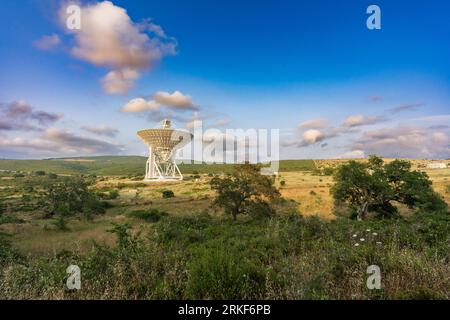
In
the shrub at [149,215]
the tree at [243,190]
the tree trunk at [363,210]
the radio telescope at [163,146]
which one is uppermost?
the radio telescope at [163,146]

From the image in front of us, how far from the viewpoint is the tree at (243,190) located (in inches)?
952

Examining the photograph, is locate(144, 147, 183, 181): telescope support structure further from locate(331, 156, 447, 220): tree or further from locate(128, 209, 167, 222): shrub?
locate(331, 156, 447, 220): tree

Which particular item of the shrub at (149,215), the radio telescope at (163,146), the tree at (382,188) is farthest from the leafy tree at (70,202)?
the radio telescope at (163,146)

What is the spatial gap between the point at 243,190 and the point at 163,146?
41533mm

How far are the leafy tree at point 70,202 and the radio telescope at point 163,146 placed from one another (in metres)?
25.9

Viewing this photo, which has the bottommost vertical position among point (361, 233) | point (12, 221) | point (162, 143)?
point (12, 221)

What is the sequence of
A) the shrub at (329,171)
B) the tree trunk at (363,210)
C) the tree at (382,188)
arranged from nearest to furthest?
the tree at (382,188)
the tree trunk at (363,210)
the shrub at (329,171)

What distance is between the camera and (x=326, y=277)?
17.9 feet

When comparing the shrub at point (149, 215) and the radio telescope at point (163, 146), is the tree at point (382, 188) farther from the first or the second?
the radio telescope at point (163, 146)

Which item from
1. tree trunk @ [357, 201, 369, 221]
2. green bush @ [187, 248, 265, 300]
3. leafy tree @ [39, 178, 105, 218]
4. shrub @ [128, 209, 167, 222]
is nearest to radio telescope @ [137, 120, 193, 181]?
leafy tree @ [39, 178, 105, 218]
